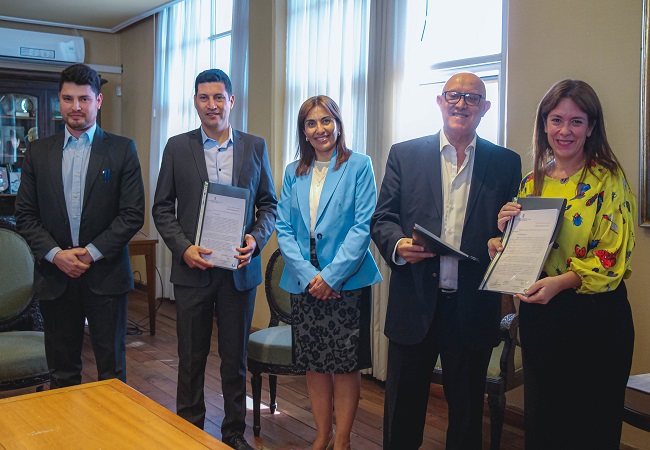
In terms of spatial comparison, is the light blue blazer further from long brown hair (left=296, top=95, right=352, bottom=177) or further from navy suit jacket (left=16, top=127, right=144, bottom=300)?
navy suit jacket (left=16, top=127, right=144, bottom=300)

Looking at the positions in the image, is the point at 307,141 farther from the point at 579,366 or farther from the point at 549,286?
the point at 579,366

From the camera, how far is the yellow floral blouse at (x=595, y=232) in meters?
1.86

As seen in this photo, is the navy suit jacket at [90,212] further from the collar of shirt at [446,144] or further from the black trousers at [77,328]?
the collar of shirt at [446,144]

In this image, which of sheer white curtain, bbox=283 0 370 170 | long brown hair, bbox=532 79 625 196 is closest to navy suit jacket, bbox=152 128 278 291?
long brown hair, bbox=532 79 625 196

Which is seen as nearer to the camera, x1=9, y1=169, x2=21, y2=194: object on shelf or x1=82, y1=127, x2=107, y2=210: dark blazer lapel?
x1=82, y1=127, x2=107, y2=210: dark blazer lapel

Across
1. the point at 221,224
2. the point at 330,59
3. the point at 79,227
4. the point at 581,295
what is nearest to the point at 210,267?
the point at 221,224

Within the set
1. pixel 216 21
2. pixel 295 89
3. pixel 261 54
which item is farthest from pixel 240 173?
pixel 216 21

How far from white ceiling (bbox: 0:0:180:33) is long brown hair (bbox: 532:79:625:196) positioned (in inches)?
213

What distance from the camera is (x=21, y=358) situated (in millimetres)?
2990

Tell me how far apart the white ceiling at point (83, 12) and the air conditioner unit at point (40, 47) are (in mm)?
203

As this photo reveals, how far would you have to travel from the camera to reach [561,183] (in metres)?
1.99

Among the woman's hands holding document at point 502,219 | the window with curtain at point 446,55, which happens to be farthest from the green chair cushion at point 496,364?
the window with curtain at point 446,55

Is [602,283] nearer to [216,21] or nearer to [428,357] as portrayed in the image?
[428,357]

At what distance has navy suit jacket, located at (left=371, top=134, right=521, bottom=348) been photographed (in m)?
2.12
